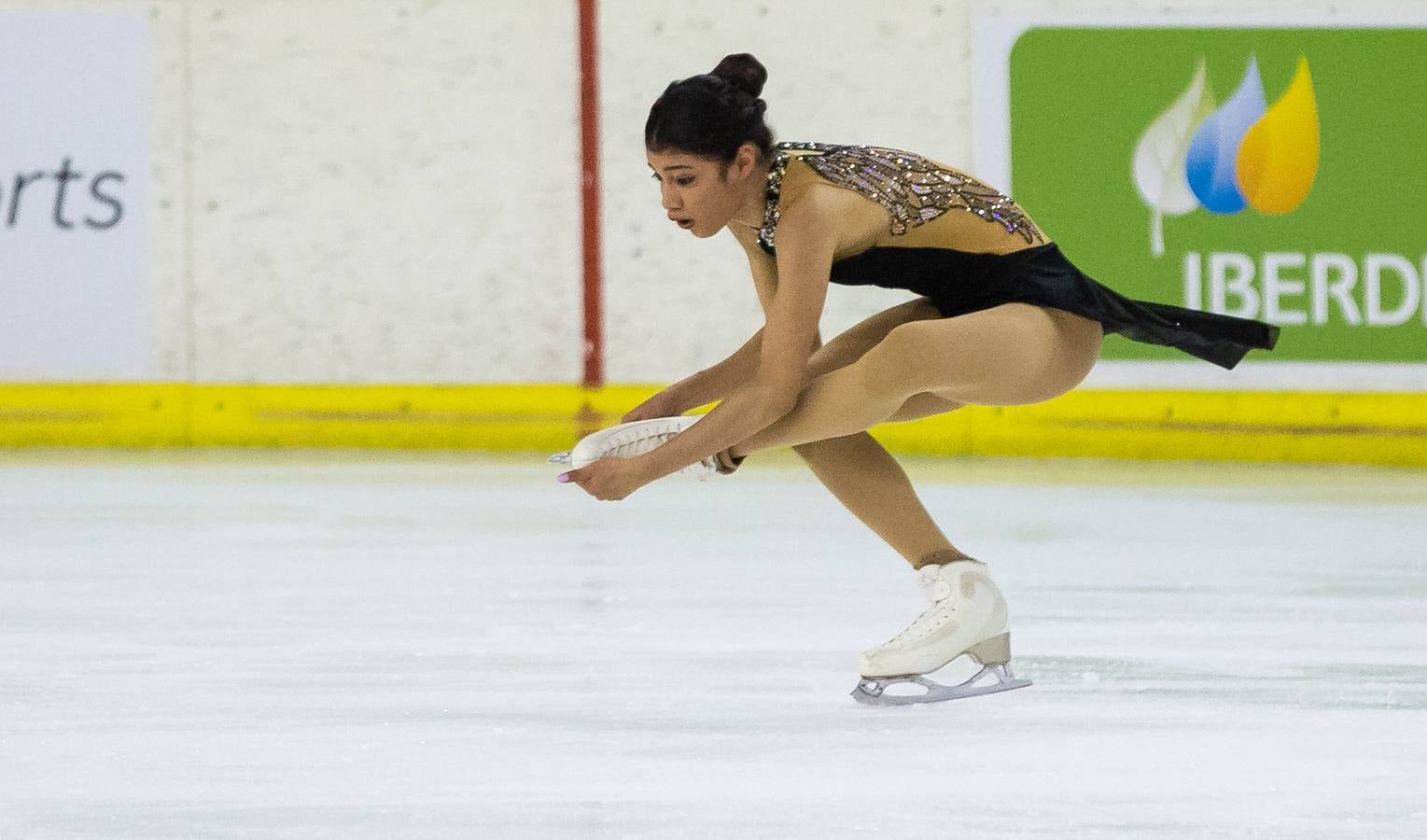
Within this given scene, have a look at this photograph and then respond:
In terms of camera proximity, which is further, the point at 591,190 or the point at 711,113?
the point at 591,190

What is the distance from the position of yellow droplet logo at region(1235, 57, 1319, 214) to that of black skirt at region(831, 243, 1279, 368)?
319 centimetres

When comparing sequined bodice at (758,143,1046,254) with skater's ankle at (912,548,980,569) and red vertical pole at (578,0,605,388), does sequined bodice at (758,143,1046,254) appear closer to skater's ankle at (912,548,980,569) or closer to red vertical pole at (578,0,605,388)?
skater's ankle at (912,548,980,569)

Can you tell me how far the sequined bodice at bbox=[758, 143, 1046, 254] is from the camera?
8.10ft

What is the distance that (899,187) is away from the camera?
2.53 m

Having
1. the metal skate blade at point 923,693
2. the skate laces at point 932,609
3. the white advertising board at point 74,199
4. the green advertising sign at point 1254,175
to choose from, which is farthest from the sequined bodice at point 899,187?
the white advertising board at point 74,199

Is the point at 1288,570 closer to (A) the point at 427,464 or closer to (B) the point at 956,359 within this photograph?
(B) the point at 956,359

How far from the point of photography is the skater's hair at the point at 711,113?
235cm

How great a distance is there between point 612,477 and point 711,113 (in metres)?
0.43

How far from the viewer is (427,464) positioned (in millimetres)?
5617

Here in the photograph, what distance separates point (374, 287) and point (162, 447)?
0.77 meters

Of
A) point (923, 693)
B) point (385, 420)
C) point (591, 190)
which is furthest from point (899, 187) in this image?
point (385, 420)

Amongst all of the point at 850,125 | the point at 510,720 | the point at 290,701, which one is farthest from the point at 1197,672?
the point at 850,125

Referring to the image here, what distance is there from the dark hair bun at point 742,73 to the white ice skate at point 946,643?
651 millimetres

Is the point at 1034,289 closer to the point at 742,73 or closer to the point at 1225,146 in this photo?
the point at 742,73
